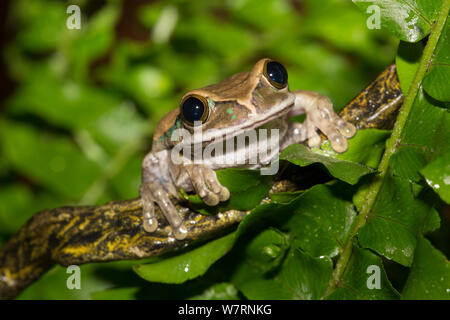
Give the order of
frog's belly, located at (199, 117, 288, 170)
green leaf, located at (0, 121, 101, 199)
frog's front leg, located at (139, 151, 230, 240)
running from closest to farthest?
frog's front leg, located at (139, 151, 230, 240)
frog's belly, located at (199, 117, 288, 170)
green leaf, located at (0, 121, 101, 199)

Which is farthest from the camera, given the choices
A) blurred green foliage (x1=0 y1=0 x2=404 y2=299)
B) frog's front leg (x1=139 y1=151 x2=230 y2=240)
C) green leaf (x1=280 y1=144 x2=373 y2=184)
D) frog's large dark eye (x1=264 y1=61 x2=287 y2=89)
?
blurred green foliage (x1=0 y1=0 x2=404 y2=299)

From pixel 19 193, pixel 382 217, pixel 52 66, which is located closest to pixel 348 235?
pixel 382 217

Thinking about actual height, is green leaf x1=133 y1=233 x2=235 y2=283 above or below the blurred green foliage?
below

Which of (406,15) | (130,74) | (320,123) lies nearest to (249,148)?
(320,123)

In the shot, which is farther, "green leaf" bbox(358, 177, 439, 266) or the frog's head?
the frog's head

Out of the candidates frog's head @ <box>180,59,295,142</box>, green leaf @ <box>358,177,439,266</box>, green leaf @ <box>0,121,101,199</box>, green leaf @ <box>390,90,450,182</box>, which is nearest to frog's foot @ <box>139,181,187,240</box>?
frog's head @ <box>180,59,295,142</box>

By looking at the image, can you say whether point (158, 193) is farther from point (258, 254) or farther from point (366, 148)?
point (366, 148)

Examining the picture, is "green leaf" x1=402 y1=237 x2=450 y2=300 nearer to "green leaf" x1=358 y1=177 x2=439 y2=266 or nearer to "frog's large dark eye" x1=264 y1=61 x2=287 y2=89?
"green leaf" x1=358 y1=177 x2=439 y2=266

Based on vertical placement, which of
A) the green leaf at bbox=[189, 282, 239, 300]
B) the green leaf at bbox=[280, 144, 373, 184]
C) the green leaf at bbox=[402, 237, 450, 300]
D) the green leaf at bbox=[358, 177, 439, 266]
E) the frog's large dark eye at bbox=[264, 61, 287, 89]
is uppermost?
the frog's large dark eye at bbox=[264, 61, 287, 89]
